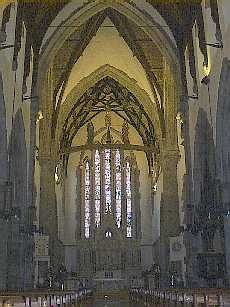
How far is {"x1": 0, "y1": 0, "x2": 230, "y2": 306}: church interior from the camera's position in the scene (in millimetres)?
18266

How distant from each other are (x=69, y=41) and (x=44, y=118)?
4.19 metres

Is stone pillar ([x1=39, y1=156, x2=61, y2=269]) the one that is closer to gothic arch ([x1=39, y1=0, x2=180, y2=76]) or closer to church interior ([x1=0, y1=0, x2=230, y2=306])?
church interior ([x1=0, y1=0, x2=230, y2=306])

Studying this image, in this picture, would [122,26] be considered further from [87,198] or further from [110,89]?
[87,198]

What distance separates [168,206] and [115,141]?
1491 cm

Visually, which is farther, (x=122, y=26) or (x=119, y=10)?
(x=122, y=26)

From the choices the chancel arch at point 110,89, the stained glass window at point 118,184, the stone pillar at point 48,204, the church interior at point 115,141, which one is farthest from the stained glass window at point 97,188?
the stone pillar at point 48,204

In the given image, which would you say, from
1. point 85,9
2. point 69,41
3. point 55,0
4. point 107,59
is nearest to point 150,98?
point 107,59

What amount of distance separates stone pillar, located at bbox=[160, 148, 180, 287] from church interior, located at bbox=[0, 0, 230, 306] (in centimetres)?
6

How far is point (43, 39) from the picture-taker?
23922mm

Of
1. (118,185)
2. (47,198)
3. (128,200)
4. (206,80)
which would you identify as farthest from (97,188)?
(206,80)

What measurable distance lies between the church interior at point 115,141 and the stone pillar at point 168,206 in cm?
6

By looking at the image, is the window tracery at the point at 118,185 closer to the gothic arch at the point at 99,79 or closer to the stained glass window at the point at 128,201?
the stained glass window at the point at 128,201

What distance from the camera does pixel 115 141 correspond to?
42094 millimetres

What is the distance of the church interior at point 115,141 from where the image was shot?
59.9ft
